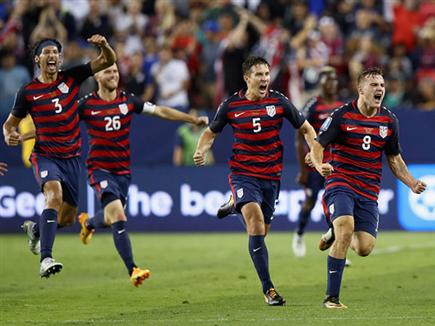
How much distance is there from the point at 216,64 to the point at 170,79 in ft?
3.32

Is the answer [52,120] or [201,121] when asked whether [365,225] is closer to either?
[201,121]

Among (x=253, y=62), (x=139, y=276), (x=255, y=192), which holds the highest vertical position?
(x=253, y=62)

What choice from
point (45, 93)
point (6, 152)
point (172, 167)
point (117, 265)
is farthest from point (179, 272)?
point (6, 152)

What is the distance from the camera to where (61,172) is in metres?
12.5

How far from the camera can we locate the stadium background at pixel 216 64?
64.2 ft

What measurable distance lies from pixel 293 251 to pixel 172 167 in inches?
145

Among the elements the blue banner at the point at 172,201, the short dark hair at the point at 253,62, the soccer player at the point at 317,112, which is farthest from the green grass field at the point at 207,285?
the short dark hair at the point at 253,62

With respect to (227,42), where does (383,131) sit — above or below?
below

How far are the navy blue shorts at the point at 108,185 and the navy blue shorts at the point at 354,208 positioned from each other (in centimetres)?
272

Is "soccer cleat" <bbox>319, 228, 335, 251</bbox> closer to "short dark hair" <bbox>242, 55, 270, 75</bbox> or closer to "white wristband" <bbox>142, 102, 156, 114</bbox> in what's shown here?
"short dark hair" <bbox>242, 55, 270, 75</bbox>

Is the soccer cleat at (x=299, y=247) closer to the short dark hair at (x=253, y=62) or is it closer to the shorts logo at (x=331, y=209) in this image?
the short dark hair at (x=253, y=62)

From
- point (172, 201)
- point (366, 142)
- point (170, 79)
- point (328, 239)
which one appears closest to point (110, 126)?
point (328, 239)

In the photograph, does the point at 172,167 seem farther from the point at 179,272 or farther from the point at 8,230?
the point at 179,272

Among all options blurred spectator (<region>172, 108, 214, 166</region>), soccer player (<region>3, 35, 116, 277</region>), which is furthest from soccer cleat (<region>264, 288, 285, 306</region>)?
blurred spectator (<region>172, 108, 214, 166</region>)
